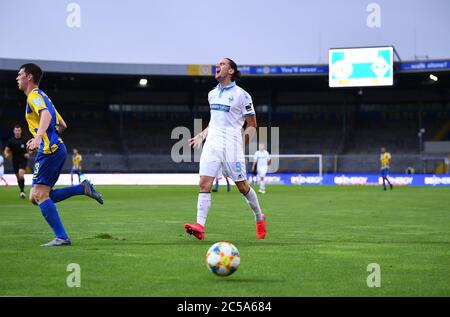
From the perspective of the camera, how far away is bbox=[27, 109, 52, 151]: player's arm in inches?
357

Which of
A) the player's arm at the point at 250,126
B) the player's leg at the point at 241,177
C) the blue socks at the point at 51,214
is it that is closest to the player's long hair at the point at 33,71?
the blue socks at the point at 51,214

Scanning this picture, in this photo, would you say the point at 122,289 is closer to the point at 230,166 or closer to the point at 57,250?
the point at 57,250

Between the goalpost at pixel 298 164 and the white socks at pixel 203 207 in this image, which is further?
the goalpost at pixel 298 164

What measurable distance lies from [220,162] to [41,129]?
8.93ft

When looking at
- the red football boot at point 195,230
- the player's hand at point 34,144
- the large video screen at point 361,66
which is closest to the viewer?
the player's hand at point 34,144

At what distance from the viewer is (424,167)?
50.5m

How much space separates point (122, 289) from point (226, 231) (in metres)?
6.05

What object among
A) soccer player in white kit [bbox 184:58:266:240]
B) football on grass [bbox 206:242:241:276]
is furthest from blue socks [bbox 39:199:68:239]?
football on grass [bbox 206:242:241:276]

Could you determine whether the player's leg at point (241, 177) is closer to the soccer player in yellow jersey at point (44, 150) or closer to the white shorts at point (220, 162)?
the white shorts at point (220, 162)

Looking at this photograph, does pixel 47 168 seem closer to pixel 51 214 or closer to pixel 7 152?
pixel 51 214

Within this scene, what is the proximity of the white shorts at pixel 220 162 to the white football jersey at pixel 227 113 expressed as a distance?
12cm

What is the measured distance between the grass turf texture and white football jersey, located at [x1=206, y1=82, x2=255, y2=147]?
1501 millimetres

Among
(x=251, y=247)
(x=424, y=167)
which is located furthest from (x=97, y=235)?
(x=424, y=167)

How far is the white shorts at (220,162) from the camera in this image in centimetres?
1062
